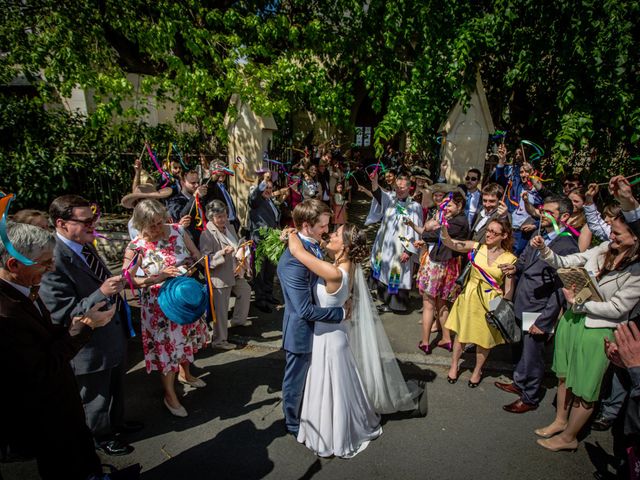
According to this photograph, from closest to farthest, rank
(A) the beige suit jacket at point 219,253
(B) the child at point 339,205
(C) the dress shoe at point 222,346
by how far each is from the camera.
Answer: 1. (A) the beige suit jacket at point 219,253
2. (C) the dress shoe at point 222,346
3. (B) the child at point 339,205

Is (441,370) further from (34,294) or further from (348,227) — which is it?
(34,294)

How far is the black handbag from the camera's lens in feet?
11.7

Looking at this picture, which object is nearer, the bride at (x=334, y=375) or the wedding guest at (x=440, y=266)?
the bride at (x=334, y=375)

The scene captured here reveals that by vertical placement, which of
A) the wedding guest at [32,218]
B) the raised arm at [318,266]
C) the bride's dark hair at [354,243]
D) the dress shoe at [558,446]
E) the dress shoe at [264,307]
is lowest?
the dress shoe at [558,446]

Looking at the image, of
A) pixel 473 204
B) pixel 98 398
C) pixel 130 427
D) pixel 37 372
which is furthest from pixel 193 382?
pixel 473 204

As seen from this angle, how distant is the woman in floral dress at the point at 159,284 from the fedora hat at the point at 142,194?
4.54ft

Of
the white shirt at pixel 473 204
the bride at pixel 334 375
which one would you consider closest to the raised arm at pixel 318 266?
the bride at pixel 334 375

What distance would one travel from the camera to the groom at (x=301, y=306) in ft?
9.33

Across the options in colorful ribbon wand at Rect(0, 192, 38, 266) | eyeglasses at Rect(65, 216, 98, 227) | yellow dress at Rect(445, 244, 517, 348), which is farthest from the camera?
yellow dress at Rect(445, 244, 517, 348)

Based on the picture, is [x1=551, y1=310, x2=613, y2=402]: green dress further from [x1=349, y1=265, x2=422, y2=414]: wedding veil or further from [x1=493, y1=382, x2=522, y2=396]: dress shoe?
[x1=349, y1=265, x2=422, y2=414]: wedding veil

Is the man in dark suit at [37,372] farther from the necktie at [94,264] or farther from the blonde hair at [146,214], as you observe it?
the blonde hair at [146,214]

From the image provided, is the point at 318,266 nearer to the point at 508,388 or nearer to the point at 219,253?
the point at 219,253

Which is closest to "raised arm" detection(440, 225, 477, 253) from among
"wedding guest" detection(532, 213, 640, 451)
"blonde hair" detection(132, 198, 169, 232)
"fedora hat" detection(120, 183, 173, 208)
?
"wedding guest" detection(532, 213, 640, 451)

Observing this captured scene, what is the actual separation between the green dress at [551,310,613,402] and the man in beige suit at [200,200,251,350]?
10.9 feet
